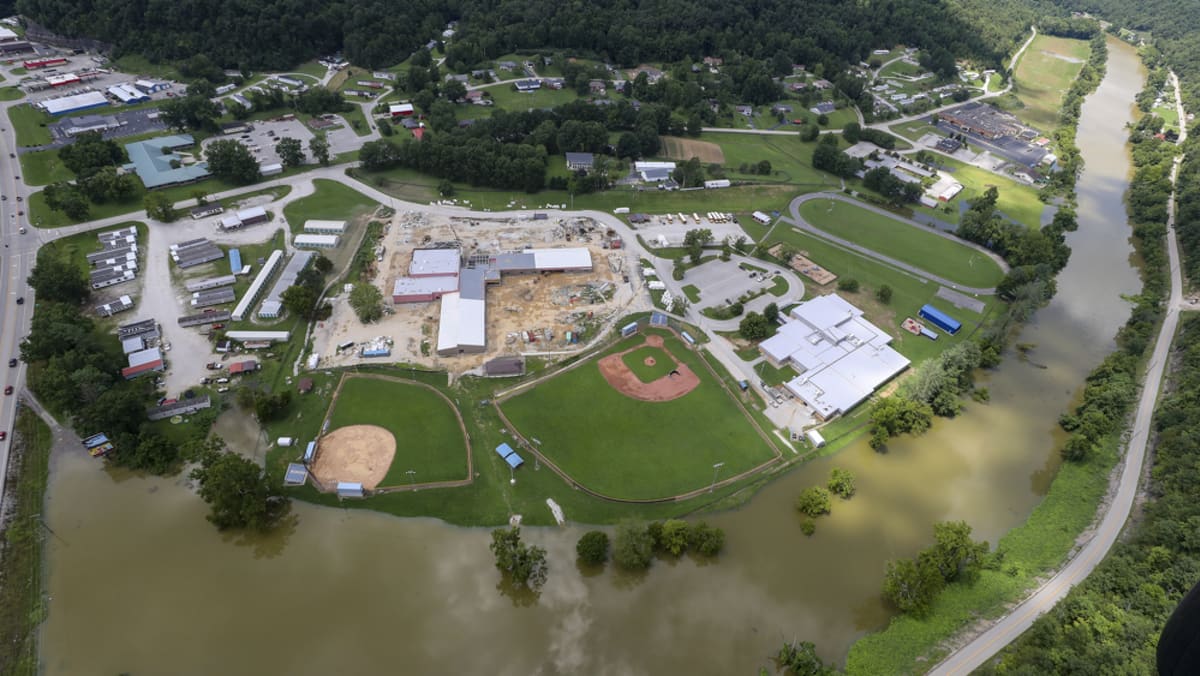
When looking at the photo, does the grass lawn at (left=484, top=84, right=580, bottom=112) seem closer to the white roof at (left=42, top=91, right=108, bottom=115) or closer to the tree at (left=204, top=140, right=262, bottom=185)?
the tree at (left=204, top=140, right=262, bottom=185)

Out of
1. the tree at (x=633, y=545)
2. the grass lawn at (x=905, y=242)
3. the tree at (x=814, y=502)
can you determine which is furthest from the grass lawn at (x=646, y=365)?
the grass lawn at (x=905, y=242)

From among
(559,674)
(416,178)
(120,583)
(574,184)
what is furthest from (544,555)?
(416,178)

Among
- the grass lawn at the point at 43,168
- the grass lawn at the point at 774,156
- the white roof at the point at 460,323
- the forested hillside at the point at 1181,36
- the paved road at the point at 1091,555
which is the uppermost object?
the forested hillside at the point at 1181,36

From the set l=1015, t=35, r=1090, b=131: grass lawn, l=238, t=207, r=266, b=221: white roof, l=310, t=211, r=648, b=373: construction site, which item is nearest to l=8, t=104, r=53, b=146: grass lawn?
l=238, t=207, r=266, b=221: white roof

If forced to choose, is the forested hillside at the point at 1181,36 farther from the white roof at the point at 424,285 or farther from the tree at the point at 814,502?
the white roof at the point at 424,285

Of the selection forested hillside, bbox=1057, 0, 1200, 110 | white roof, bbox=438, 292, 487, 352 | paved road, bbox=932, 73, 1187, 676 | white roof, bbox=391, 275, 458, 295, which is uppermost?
forested hillside, bbox=1057, 0, 1200, 110

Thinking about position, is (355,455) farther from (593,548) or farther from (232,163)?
(232,163)
